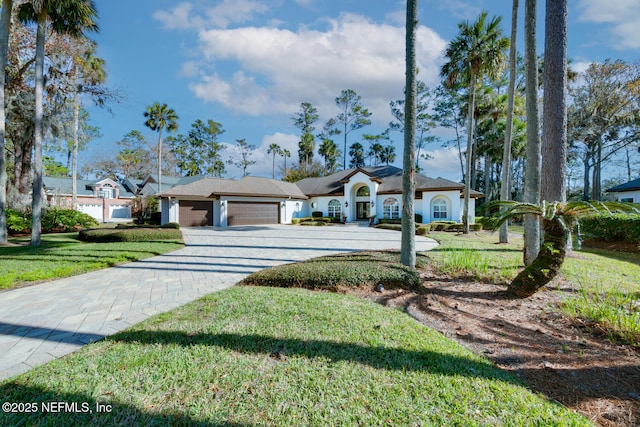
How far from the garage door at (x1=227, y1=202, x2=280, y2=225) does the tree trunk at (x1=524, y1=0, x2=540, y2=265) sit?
20.1 m

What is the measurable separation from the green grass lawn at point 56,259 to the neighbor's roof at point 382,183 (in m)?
18.5

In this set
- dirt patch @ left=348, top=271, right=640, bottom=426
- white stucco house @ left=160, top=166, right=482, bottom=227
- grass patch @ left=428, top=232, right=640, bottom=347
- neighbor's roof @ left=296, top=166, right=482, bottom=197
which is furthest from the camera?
neighbor's roof @ left=296, top=166, right=482, bottom=197

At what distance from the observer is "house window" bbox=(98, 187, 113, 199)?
32250 millimetres

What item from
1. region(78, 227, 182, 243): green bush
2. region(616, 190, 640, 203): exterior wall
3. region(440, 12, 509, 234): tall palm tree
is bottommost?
region(78, 227, 182, 243): green bush

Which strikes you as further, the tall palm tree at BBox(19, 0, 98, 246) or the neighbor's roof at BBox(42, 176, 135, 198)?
the neighbor's roof at BBox(42, 176, 135, 198)

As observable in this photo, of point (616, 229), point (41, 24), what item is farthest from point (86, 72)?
point (616, 229)

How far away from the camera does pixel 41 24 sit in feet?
33.5

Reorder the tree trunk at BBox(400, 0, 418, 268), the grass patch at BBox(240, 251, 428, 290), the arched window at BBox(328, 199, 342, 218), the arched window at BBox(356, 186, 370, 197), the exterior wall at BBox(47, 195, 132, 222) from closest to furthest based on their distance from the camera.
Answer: the grass patch at BBox(240, 251, 428, 290)
the tree trunk at BBox(400, 0, 418, 268)
the arched window at BBox(328, 199, 342, 218)
the arched window at BBox(356, 186, 370, 197)
the exterior wall at BBox(47, 195, 132, 222)

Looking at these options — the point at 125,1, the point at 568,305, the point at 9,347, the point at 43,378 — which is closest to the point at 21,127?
the point at 125,1

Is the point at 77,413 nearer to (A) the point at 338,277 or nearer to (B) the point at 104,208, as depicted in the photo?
(A) the point at 338,277

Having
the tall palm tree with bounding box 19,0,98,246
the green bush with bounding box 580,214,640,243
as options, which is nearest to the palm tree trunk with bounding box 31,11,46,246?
the tall palm tree with bounding box 19,0,98,246

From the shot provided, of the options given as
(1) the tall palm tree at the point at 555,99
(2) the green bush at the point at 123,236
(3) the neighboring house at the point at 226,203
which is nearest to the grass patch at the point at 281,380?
(1) the tall palm tree at the point at 555,99

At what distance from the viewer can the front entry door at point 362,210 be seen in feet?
95.0

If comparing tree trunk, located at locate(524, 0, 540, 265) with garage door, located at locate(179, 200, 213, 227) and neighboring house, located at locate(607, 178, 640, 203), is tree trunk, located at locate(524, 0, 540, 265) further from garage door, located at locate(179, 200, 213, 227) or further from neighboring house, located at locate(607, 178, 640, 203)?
neighboring house, located at locate(607, 178, 640, 203)
